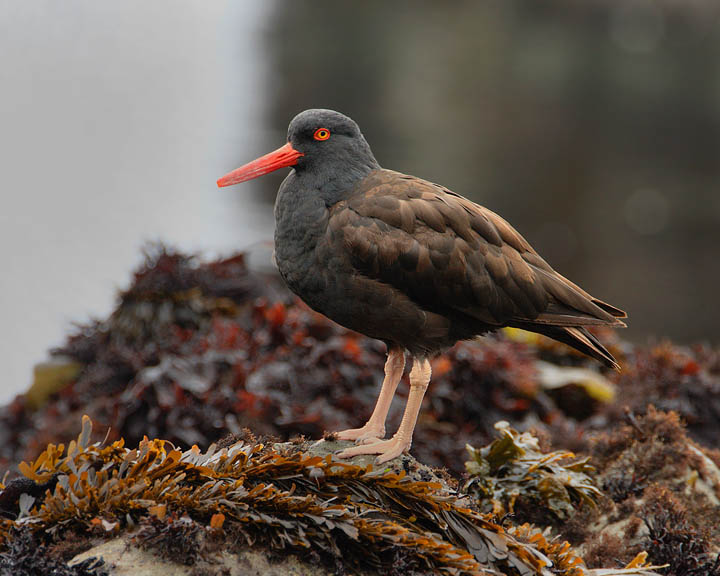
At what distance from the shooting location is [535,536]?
3164 millimetres

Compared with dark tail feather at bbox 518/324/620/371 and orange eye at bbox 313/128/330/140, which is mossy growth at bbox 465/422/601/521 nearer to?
dark tail feather at bbox 518/324/620/371

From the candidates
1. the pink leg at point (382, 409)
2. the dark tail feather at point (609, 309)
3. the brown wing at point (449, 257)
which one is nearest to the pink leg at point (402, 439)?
the pink leg at point (382, 409)

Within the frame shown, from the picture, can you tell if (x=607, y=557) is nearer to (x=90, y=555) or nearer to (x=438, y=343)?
(x=438, y=343)

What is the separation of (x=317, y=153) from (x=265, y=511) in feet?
6.29

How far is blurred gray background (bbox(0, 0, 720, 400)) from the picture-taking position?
502 inches

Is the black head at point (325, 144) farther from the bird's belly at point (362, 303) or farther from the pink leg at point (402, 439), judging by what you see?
the pink leg at point (402, 439)

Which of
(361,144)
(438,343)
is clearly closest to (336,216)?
(361,144)

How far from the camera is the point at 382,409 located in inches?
155

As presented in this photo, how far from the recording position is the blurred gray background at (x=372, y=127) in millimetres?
12750

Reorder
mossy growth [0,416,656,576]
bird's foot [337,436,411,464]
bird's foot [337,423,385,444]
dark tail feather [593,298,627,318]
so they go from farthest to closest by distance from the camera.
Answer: dark tail feather [593,298,627,318] → bird's foot [337,423,385,444] → bird's foot [337,436,411,464] → mossy growth [0,416,656,576]

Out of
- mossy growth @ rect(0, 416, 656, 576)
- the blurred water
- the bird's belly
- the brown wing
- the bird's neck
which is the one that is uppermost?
the blurred water

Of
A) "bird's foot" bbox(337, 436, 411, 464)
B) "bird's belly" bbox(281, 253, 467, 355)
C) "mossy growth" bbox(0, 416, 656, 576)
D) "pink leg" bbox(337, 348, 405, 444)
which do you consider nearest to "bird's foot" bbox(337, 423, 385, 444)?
"pink leg" bbox(337, 348, 405, 444)

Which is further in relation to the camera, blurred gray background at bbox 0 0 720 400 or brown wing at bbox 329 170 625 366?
blurred gray background at bbox 0 0 720 400

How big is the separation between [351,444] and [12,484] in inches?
61.7
